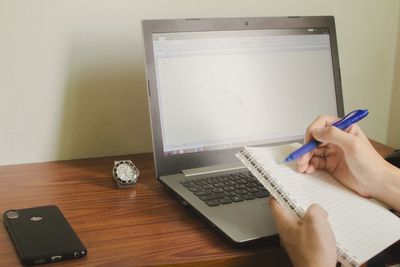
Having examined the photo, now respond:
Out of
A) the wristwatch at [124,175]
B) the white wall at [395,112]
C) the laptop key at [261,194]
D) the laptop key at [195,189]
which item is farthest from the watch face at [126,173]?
the white wall at [395,112]

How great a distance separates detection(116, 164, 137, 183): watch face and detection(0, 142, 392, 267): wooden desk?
20 mm

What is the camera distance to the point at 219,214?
766mm

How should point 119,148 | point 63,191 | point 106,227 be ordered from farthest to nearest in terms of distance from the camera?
point 119,148 < point 63,191 < point 106,227

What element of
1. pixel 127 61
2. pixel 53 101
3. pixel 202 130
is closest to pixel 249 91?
pixel 202 130

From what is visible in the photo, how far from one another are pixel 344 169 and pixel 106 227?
0.38 meters

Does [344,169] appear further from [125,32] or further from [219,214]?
[125,32]

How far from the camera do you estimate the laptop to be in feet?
3.06

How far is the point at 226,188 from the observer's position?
34.3 inches

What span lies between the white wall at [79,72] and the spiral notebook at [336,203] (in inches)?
16.1

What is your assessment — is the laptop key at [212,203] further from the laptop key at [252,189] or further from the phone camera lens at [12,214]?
the phone camera lens at [12,214]

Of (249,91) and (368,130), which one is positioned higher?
(249,91)

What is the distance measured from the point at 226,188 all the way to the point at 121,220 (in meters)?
0.19

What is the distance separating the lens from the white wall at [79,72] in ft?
3.26

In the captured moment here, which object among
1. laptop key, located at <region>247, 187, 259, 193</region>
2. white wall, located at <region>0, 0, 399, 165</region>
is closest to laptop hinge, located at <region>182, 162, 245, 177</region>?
laptop key, located at <region>247, 187, 259, 193</region>
